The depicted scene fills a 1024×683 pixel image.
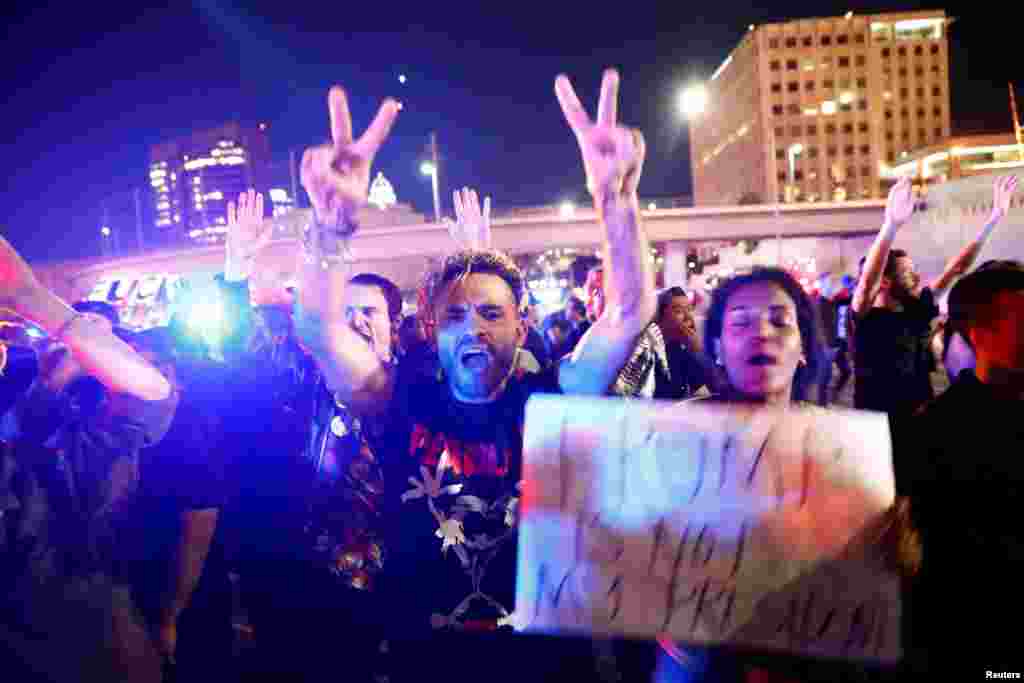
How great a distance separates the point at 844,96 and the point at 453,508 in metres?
122

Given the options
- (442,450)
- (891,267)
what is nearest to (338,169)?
(442,450)

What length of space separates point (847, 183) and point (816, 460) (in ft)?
383

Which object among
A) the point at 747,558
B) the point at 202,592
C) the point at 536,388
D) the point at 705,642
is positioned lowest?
the point at 202,592

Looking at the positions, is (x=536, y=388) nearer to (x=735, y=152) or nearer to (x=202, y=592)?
(x=202, y=592)

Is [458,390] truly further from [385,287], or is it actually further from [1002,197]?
[1002,197]

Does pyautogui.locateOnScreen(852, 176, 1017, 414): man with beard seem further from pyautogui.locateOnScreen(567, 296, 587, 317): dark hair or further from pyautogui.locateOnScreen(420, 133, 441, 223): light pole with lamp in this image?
pyautogui.locateOnScreen(420, 133, 441, 223): light pole with lamp

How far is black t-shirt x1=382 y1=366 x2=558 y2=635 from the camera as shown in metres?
2.61

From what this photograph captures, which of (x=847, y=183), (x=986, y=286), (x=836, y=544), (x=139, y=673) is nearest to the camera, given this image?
(x=836, y=544)

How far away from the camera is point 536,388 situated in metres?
2.87

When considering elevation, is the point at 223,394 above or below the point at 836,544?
above

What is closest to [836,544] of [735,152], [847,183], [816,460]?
[816,460]

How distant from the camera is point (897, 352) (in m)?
5.84

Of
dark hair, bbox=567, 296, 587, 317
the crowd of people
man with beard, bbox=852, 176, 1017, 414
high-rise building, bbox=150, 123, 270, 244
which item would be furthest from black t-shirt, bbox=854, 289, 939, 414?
high-rise building, bbox=150, 123, 270, 244

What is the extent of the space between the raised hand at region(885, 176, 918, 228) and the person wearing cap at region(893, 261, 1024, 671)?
8.23 ft
